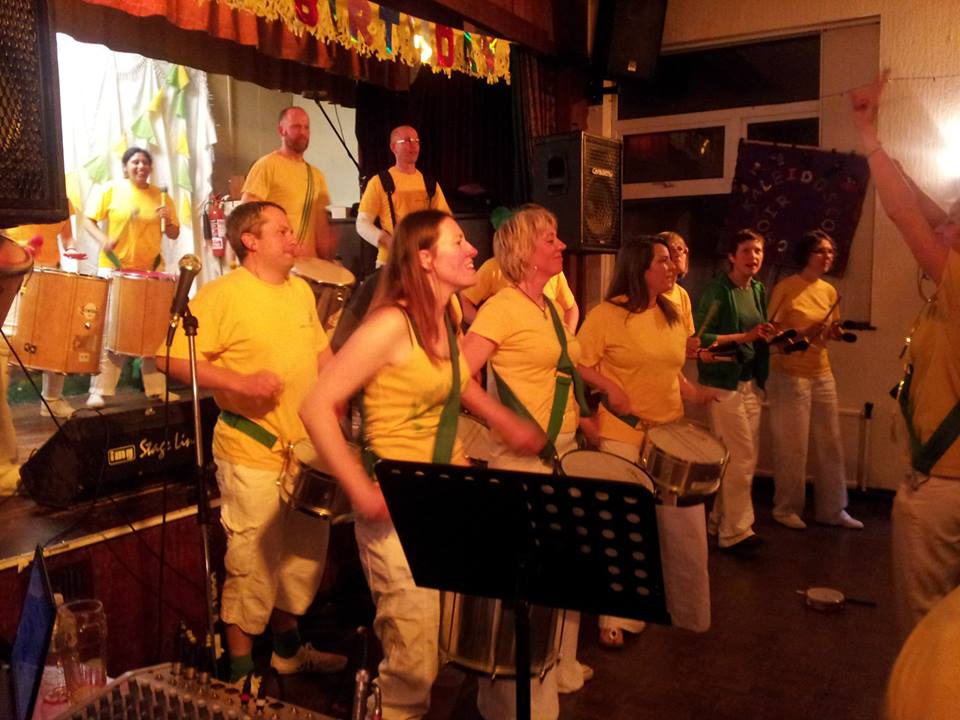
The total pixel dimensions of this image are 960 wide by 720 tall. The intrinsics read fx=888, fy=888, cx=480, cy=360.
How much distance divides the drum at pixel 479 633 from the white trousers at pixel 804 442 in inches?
144

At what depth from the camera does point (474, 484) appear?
1776mm

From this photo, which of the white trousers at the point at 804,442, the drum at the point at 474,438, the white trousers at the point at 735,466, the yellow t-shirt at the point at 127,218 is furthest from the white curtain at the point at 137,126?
the white trousers at the point at 804,442

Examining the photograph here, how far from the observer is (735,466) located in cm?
533

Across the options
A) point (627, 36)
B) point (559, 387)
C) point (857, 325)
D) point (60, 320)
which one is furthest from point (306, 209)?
point (857, 325)

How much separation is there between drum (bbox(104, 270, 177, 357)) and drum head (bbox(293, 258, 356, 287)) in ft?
4.09

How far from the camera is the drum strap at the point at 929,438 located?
8.58ft

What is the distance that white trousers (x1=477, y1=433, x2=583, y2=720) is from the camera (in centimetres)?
298

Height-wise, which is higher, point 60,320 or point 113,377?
point 60,320

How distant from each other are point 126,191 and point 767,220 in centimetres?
492

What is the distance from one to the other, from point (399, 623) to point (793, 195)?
563 centimetres

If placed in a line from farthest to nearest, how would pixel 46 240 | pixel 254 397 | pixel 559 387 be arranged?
pixel 46 240, pixel 559 387, pixel 254 397

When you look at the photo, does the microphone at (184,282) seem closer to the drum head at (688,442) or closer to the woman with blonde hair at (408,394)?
the woman with blonde hair at (408,394)

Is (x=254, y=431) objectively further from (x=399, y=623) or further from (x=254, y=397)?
(x=399, y=623)

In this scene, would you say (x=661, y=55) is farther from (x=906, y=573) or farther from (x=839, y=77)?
(x=906, y=573)
